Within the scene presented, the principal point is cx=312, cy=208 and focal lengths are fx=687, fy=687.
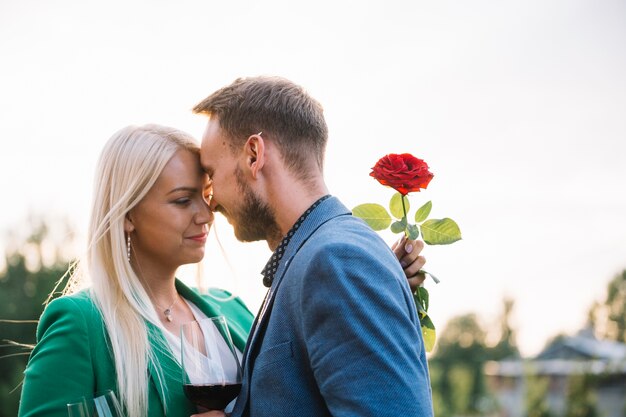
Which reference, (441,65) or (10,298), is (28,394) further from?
(10,298)

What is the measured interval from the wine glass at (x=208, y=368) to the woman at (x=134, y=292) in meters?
0.42

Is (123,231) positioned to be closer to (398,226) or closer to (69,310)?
(69,310)

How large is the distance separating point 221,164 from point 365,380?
1.42m

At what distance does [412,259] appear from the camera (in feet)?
11.0

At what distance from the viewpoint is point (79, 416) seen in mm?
2416

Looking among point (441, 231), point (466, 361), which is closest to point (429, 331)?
point (441, 231)

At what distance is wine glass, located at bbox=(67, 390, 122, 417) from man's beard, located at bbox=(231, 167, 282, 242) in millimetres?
986

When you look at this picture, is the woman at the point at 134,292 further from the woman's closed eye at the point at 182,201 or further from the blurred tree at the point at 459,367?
the blurred tree at the point at 459,367

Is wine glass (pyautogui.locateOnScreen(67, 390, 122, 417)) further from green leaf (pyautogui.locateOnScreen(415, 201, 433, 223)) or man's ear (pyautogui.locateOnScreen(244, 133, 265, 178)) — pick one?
green leaf (pyautogui.locateOnScreen(415, 201, 433, 223))

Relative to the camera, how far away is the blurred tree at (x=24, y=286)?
29609 millimetres

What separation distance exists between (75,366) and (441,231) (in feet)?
5.99

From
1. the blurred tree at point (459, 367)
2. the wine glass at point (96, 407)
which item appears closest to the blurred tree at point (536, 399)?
the blurred tree at point (459, 367)

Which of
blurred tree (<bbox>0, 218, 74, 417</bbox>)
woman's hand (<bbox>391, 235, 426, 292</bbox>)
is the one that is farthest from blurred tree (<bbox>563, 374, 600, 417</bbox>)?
woman's hand (<bbox>391, 235, 426, 292</bbox>)

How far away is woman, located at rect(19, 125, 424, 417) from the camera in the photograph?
319 centimetres
